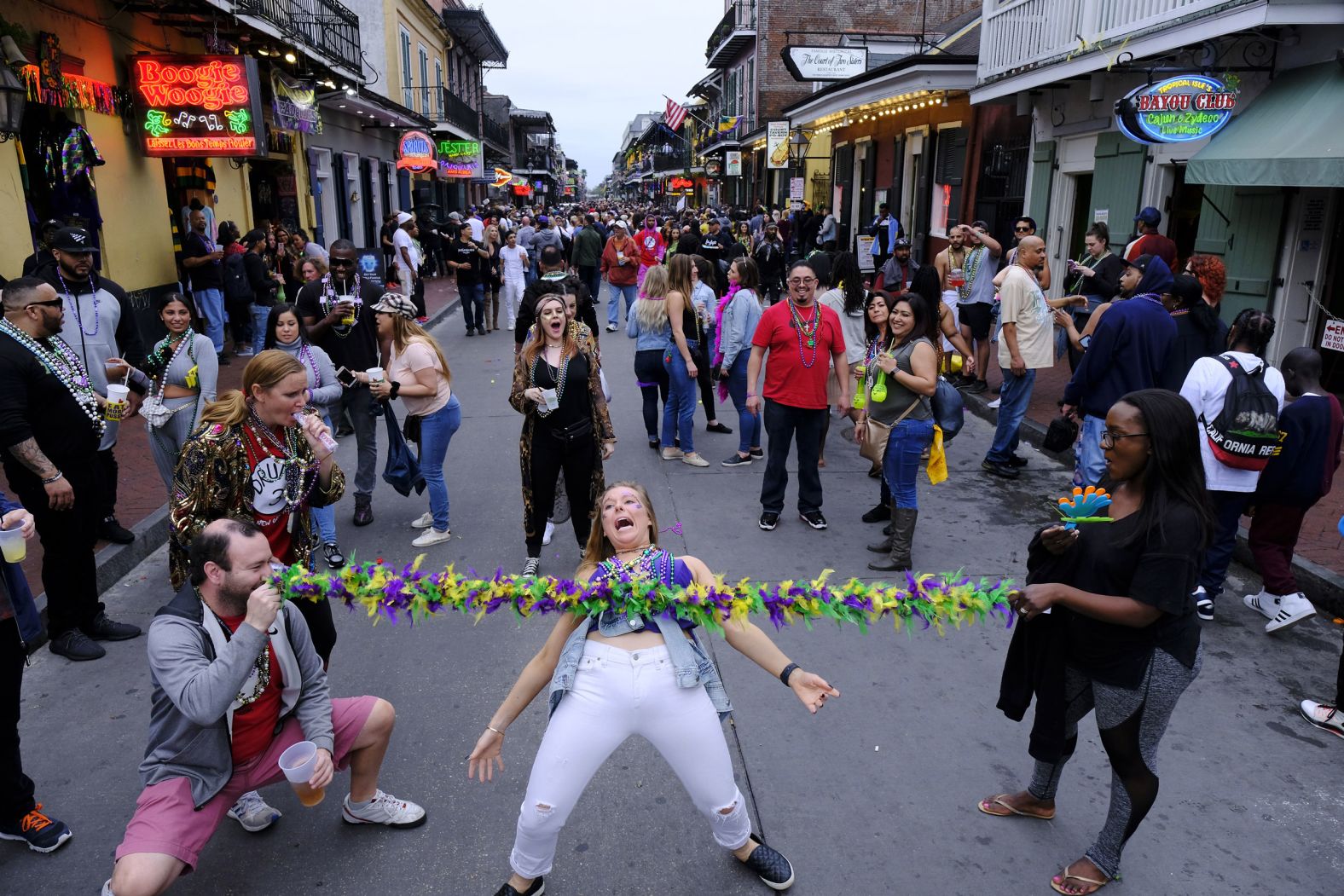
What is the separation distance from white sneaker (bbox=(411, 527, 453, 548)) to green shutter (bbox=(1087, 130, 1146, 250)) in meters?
9.64

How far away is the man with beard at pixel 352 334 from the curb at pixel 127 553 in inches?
52.7

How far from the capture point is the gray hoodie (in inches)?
109

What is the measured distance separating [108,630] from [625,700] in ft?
12.1

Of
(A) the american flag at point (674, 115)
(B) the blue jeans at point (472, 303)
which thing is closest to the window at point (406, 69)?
(A) the american flag at point (674, 115)

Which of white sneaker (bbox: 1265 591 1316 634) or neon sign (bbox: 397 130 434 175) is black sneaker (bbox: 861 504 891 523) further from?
neon sign (bbox: 397 130 434 175)

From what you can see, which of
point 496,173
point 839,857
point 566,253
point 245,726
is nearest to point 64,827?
point 245,726

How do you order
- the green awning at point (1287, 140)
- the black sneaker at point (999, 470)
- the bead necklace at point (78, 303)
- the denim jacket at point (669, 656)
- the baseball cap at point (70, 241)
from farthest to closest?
the black sneaker at point (999, 470) < the green awning at point (1287, 140) < the bead necklace at point (78, 303) < the baseball cap at point (70, 241) < the denim jacket at point (669, 656)

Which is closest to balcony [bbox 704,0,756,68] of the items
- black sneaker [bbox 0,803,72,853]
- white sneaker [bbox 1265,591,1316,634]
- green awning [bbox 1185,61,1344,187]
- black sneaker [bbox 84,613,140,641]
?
green awning [bbox 1185,61,1344,187]

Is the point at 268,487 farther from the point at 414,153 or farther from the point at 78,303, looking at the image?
the point at 414,153

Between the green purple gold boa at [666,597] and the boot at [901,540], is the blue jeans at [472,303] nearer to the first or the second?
the boot at [901,540]

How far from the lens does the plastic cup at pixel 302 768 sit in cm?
278

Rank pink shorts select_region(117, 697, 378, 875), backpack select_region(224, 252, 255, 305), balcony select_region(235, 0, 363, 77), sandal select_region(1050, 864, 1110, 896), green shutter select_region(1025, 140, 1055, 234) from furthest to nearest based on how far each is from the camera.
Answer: green shutter select_region(1025, 140, 1055, 234), balcony select_region(235, 0, 363, 77), backpack select_region(224, 252, 255, 305), sandal select_region(1050, 864, 1110, 896), pink shorts select_region(117, 697, 378, 875)

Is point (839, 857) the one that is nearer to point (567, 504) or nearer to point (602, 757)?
point (602, 757)

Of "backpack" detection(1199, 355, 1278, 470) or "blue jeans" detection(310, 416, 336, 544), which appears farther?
"blue jeans" detection(310, 416, 336, 544)
